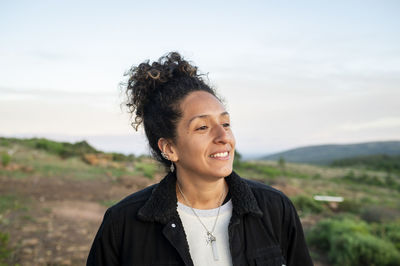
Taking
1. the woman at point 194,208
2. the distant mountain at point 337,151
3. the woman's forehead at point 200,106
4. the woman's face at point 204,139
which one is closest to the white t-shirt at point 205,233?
the woman at point 194,208

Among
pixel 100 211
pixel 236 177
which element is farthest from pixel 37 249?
pixel 236 177

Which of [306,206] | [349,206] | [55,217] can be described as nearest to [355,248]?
[306,206]

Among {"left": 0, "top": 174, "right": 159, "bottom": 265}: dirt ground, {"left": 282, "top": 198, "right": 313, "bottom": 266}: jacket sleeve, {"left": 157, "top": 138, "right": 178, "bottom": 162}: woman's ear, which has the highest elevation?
{"left": 157, "top": 138, "right": 178, "bottom": 162}: woman's ear

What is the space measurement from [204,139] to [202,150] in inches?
2.9

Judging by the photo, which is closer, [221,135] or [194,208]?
[221,135]

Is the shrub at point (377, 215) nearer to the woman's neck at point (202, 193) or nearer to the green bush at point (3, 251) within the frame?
the woman's neck at point (202, 193)

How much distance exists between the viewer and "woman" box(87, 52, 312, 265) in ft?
6.97

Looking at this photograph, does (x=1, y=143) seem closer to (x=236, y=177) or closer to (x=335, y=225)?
(x=335, y=225)

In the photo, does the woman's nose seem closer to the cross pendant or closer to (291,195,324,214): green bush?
the cross pendant

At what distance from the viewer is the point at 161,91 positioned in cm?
246

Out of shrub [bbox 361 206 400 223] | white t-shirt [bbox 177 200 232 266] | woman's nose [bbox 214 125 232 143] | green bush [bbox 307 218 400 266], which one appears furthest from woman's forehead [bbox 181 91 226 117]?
shrub [bbox 361 206 400 223]

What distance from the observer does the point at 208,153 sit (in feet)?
7.27

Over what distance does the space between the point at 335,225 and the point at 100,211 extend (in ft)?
19.4

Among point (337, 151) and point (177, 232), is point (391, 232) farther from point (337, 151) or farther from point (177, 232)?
point (337, 151)
